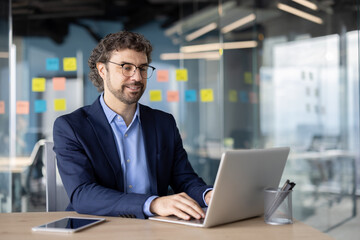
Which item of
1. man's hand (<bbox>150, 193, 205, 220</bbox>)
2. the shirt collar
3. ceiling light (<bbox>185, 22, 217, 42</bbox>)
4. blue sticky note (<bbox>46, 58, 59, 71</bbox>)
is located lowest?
man's hand (<bbox>150, 193, 205, 220</bbox>)

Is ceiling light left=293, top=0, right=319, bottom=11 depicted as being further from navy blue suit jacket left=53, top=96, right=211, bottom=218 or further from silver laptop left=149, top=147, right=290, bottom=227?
silver laptop left=149, top=147, right=290, bottom=227

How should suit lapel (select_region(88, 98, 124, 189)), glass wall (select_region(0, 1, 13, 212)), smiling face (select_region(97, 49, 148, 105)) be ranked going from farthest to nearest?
glass wall (select_region(0, 1, 13, 212)) < smiling face (select_region(97, 49, 148, 105)) < suit lapel (select_region(88, 98, 124, 189))

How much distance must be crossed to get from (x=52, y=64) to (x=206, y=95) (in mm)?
1578

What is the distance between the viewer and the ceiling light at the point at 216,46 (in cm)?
459

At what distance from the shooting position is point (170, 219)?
1.45 metres

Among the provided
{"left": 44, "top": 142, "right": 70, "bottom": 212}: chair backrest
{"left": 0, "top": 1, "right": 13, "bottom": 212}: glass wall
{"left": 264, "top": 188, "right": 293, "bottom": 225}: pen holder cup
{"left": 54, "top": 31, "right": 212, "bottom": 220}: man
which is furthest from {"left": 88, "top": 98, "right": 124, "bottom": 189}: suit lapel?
{"left": 0, "top": 1, "right": 13, "bottom": 212}: glass wall

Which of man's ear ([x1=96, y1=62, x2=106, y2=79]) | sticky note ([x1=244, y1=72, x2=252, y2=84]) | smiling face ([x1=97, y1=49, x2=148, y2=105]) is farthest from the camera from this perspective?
sticky note ([x1=244, y1=72, x2=252, y2=84])

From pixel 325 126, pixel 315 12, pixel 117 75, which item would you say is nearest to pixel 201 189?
pixel 117 75

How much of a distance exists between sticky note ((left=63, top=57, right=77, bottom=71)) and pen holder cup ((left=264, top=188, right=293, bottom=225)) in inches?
136

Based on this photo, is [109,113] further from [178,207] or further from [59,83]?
[59,83]

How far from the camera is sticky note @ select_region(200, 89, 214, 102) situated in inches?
184

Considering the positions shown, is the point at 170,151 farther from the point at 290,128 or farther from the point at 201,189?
the point at 290,128

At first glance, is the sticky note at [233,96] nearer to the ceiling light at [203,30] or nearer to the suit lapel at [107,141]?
the ceiling light at [203,30]

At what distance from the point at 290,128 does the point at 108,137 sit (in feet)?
9.78
